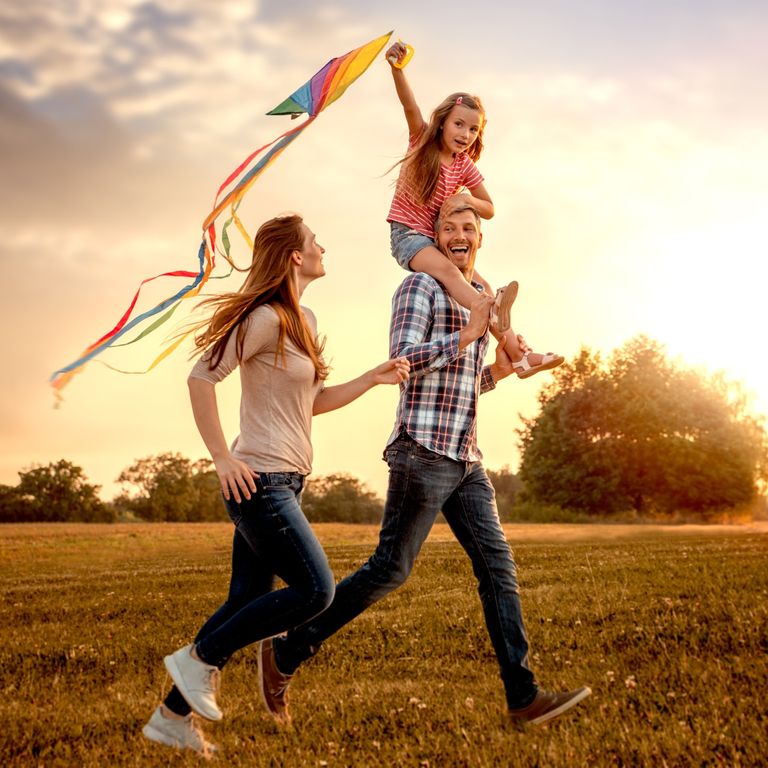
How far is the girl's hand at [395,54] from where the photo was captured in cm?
573

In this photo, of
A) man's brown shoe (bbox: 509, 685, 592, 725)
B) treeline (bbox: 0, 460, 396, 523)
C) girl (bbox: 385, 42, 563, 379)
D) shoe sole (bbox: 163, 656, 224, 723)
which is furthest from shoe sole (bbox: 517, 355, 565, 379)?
treeline (bbox: 0, 460, 396, 523)

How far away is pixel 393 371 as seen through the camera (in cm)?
452

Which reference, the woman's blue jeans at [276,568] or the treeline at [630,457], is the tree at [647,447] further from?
the woman's blue jeans at [276,568]

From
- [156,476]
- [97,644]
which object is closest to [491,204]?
[97,644]

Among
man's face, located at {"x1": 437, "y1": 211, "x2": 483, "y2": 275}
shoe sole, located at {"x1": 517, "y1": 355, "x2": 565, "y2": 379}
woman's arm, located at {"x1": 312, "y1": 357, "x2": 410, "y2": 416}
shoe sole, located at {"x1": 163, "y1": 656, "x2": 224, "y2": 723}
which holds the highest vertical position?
man's face, located at {"x1": 437, "y1": 211, "x2": 483, "y2": 275}

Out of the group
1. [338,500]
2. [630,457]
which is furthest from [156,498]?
[630,457]

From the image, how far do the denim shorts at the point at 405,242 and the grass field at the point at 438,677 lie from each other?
2766 mm

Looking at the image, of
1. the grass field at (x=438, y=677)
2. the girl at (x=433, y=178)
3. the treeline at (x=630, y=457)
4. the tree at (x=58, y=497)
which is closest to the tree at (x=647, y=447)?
the treeline at (x=630, y=457)

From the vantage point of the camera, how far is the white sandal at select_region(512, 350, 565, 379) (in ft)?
17.2

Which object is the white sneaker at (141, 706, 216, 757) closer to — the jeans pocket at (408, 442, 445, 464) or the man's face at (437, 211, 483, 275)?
the jeans pocket at (408, 442, 445, 464)

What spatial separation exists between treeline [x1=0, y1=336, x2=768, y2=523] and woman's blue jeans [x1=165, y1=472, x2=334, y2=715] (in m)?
38.8

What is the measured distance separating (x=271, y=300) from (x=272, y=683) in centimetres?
218

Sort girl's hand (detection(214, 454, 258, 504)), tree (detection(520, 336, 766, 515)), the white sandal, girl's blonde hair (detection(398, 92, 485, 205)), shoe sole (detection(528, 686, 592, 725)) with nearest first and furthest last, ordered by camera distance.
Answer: girl's hand (detection(214, 454, 258, 504)) → shoe sole (detection(528, 686, 592, 725)) → the white sandal → girl's blonde hair (detection(398, 92, 485, 205)) → tree (detection(520, 336, 766, 515))

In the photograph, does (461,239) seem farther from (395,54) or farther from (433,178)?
(395,54)
